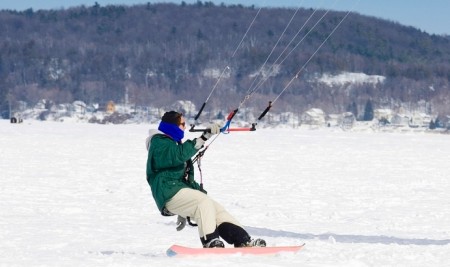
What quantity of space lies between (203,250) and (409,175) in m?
13.7

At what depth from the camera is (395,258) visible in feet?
23.8

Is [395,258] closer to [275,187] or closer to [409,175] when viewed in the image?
[275,187]

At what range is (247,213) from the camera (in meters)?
12.0

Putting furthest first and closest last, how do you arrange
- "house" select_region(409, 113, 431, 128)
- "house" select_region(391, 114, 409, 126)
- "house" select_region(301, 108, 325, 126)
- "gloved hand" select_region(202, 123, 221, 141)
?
"house" select_region(391, 114, 409, 126)
"house" select_region(409, 113, 431, 128)
"house" select_region(301, 108, 325, 126)
"gloved hand" select_region(202, 123, 221, 141)

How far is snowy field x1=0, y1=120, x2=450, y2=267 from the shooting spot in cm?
736

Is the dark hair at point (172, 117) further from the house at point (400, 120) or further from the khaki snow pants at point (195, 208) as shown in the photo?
the house at point (400, 120)

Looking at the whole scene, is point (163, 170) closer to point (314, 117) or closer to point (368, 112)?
point (314, 117)

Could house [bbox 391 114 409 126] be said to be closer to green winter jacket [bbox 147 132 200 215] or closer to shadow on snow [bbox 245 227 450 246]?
shadow on snow [bbox 245 227 450 246]

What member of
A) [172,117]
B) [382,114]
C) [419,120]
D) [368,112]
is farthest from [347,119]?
[172,117]

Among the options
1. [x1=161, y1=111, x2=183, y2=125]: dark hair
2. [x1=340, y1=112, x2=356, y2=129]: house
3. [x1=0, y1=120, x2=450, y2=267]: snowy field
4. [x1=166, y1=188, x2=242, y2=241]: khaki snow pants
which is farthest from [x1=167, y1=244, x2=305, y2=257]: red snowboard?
[x1=340, y1=112, x2=356, y2=129]: house

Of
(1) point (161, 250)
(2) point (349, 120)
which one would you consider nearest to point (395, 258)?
(1) point (161, 250)

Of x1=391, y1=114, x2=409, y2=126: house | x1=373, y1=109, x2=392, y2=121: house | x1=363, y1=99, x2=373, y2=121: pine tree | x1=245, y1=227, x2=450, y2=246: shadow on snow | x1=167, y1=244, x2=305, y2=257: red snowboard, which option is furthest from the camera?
x1=373, y1=109, x2=392, y2=121: house

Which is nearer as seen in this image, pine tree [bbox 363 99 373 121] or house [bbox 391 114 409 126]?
house [bbox 391 114 409 126]

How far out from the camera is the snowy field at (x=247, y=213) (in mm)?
7355
